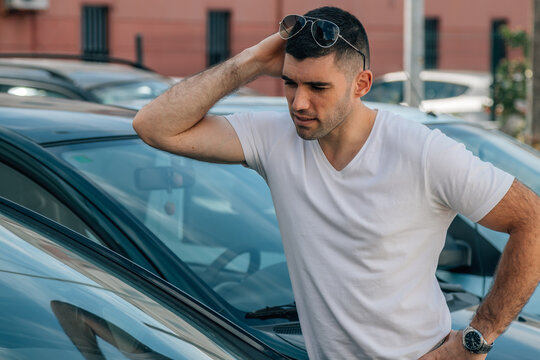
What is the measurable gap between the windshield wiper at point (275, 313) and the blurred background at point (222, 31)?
41.1 ft

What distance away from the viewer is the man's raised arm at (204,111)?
8.32 feet

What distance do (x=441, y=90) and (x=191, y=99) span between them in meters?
14.4

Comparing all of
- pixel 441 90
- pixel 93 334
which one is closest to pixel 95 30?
pixel 441 90

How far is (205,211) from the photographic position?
11.0 ft

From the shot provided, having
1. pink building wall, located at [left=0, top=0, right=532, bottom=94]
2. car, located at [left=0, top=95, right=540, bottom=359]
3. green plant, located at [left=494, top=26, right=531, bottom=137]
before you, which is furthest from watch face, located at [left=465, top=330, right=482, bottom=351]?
pink building wall, located at [left=0, top=0, right=532, bottom=94]

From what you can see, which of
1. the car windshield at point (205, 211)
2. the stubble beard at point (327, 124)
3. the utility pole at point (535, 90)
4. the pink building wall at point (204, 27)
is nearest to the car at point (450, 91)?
the pink building wall at point (204, 27)

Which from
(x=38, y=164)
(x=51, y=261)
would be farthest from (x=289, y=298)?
(x=51, y=261)

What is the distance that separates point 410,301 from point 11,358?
95cm

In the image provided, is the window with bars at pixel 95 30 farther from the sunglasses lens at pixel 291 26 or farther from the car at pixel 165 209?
the sunglasses lens at pixel 291 26

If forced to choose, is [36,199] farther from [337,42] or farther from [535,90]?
[535,90]

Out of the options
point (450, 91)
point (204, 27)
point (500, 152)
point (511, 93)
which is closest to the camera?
point (500, 152)

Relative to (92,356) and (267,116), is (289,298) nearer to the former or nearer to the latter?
(267,116)

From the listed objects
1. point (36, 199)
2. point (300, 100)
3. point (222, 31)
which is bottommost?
point (36, 199)

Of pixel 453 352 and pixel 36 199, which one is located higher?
pixel 36 199
